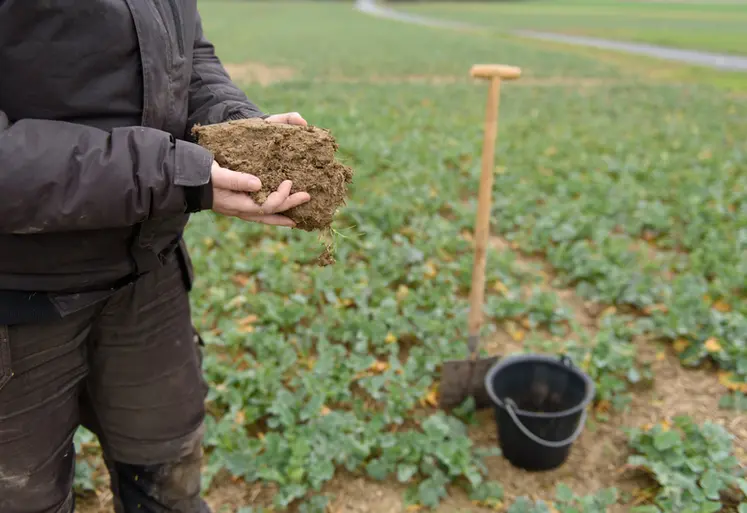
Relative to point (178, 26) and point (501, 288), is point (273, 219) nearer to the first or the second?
point (178, 26)

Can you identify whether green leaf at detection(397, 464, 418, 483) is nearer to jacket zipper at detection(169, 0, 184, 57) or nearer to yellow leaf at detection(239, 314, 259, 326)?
yellow leaf at detection(239, 314, 259, 326)

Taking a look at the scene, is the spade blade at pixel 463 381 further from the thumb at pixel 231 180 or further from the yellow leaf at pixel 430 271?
the thumb at pixel 231 180

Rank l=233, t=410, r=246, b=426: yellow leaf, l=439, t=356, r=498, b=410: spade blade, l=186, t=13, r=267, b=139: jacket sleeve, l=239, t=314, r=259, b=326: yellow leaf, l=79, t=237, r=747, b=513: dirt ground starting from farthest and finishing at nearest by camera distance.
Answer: l=239, t=314, r=259, b=326: yellow leaf
l=439, t=356, r=498, b=410: spade blade
l=233, t=410, r=246, b=426: yellow leaf
l=79, t=237, r=747, b=513: dirt ground
l=186, t=13, r=267, b=139: jacket sleeve

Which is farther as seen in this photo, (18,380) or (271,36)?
(271,36)

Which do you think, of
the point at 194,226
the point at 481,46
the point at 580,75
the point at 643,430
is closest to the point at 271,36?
the point at 481,46

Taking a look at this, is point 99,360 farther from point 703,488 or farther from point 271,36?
point 271,36

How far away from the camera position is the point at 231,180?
1590 millimetres

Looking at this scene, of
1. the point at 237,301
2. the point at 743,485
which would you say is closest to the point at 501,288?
the point at 237,301

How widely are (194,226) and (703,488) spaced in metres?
4.09

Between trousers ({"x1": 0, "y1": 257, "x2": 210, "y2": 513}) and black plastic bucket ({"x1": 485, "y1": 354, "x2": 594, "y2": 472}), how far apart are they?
1466mm

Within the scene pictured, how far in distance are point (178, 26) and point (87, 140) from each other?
462 mm

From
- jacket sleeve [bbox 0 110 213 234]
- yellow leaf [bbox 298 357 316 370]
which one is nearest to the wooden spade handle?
yellow leaf [bbox 298 357 316 370]

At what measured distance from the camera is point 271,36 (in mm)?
28234

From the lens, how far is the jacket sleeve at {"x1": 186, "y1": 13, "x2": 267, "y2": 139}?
196cm
